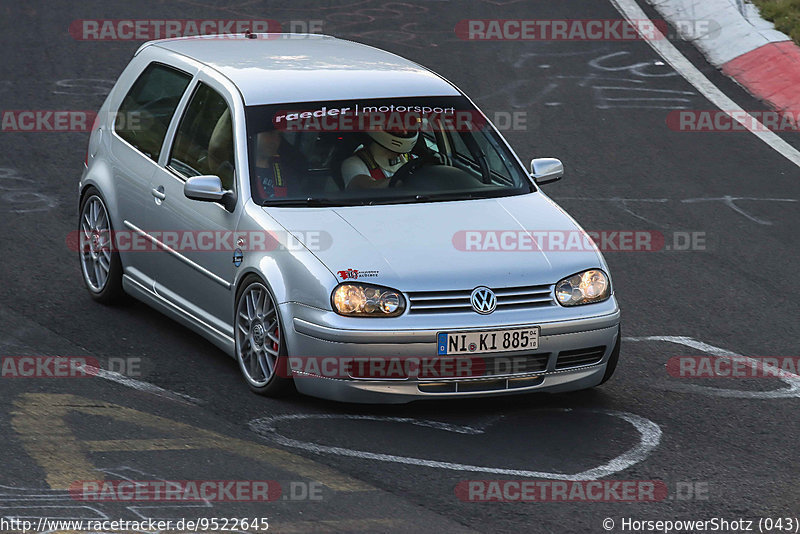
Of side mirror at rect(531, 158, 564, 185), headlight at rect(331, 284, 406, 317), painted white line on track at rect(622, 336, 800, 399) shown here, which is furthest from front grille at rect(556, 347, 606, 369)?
side mirror at rect(531, 158, 564, 185)

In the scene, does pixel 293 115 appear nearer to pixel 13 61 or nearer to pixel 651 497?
pixel 651 497

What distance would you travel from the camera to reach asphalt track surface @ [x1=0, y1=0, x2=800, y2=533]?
623 cm

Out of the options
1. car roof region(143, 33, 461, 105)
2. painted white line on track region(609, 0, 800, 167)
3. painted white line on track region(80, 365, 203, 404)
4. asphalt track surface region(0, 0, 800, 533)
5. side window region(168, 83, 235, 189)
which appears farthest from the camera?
painted white line on track region(609, 0, 800, 167)

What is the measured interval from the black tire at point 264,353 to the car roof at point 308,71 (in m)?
1.24

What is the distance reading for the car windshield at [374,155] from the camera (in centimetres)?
809

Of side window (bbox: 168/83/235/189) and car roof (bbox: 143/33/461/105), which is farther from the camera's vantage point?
car roof (bbox: 143/33/461/105)

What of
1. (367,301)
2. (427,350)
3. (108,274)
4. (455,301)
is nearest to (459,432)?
(427,350)

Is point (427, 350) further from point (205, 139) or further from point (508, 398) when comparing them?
point (205, 139)

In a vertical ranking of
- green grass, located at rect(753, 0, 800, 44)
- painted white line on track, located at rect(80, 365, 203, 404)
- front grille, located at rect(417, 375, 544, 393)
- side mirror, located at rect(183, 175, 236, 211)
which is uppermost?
side mirror, located at rect(183, 175, 236, 211)

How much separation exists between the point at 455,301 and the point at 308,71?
2.25 metres

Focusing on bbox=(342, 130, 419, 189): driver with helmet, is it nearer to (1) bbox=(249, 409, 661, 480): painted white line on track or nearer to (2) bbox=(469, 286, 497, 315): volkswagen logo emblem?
(2) bbox=(469, 286, 497, 315): volkswagen logo emblem

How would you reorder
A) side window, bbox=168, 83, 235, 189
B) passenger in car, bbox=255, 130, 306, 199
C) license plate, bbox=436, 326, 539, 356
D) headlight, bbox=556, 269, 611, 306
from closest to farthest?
license plate, bbox=436, 326, 539, 356 → headlight, bbox=556, 269, 611, 306 → passenger in car, bbox=255, 130, 306, 199 → side window, bbox=168, 83, 235, 189

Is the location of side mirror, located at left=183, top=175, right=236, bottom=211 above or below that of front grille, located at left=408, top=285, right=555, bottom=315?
above

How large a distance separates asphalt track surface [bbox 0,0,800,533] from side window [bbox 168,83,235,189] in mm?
1091
